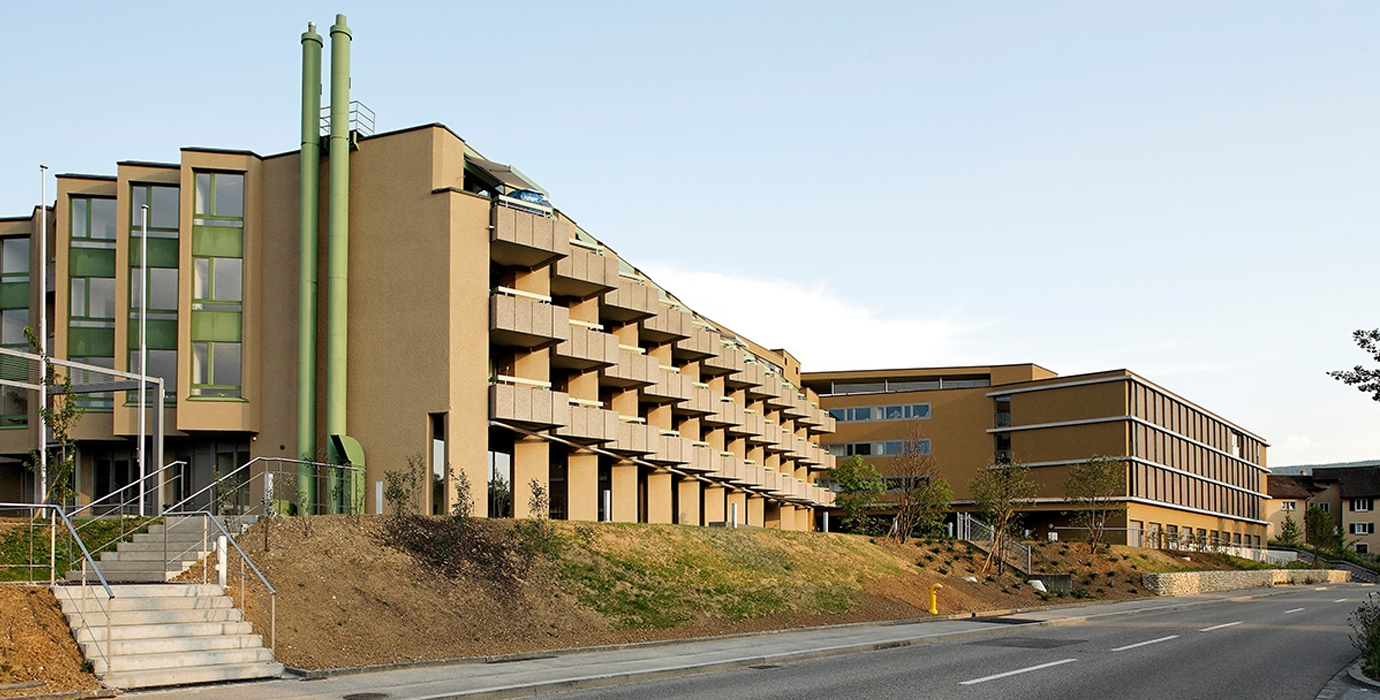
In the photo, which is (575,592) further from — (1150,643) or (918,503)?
(918,503)

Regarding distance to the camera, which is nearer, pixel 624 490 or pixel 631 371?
pixel 631 371

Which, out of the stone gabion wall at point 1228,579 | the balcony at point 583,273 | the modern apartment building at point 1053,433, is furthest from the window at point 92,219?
the modern apartment building at point 1053,433

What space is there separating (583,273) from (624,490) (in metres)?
10.3

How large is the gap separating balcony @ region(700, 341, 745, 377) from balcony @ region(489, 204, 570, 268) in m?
19.8

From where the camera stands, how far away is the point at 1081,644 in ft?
84.4

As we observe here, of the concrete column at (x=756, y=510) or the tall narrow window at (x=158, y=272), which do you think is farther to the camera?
the concrete column at (x=756, y=510)

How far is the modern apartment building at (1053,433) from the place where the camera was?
261 feet

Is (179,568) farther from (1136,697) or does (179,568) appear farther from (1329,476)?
(1329,476)

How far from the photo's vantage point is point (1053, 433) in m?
82.8

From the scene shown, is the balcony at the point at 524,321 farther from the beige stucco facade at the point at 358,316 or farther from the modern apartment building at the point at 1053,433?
the modern apartment building at the point at 1053,433

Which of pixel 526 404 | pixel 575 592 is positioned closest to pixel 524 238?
pixel 526 404

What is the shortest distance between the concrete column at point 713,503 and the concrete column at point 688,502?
1.80 metres

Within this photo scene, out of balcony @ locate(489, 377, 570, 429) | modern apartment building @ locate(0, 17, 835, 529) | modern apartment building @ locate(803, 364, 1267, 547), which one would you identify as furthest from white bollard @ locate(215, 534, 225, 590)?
modern apartment building @ locate(803, 364, 1267, 547)

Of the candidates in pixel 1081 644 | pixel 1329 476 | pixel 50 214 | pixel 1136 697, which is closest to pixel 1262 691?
pixel 1136 697
